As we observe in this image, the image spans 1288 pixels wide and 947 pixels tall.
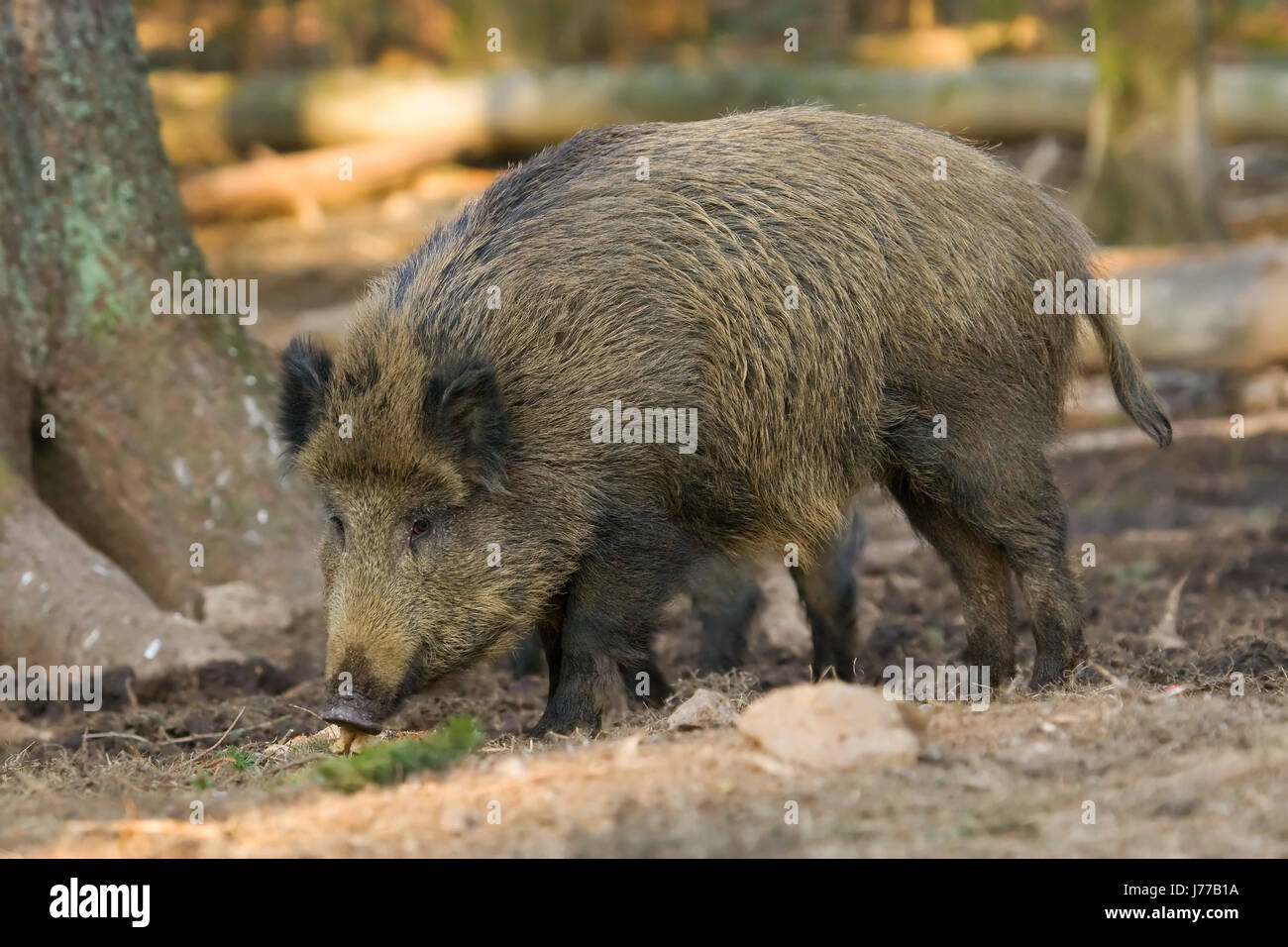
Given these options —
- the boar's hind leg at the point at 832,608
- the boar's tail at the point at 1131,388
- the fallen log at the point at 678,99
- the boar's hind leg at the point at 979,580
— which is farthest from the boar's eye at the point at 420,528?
the fallen log at the point at 678,99

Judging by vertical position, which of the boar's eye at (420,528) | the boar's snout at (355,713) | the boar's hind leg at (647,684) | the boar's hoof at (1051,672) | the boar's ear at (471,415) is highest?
the boar's ear at (471,415)

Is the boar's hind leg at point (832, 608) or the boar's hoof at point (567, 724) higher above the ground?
the boar's hind leg at point (832, 608)

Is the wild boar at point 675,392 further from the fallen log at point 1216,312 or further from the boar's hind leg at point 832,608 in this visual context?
the fallen log at point 1216,312

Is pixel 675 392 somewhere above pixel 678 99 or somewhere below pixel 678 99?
below

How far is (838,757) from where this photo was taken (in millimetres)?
3984

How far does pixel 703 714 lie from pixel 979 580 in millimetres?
1485

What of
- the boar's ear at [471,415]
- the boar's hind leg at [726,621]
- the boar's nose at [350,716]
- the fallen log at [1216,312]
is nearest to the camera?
the boar's nose at [350,716]

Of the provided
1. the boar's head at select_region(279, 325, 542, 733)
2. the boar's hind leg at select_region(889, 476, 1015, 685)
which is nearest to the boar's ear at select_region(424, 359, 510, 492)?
the boar's head at select_region(279, 325, 542, 733)

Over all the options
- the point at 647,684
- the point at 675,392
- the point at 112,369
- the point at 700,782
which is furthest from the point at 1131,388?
the point at 112,369

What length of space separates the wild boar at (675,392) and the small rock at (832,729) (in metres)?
1.28

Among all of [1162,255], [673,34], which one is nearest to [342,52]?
[673,34]

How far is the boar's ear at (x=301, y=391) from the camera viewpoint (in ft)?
17.5

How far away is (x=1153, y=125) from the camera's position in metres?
12.5

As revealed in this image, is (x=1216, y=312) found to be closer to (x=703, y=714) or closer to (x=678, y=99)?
(x=703, y=714)
